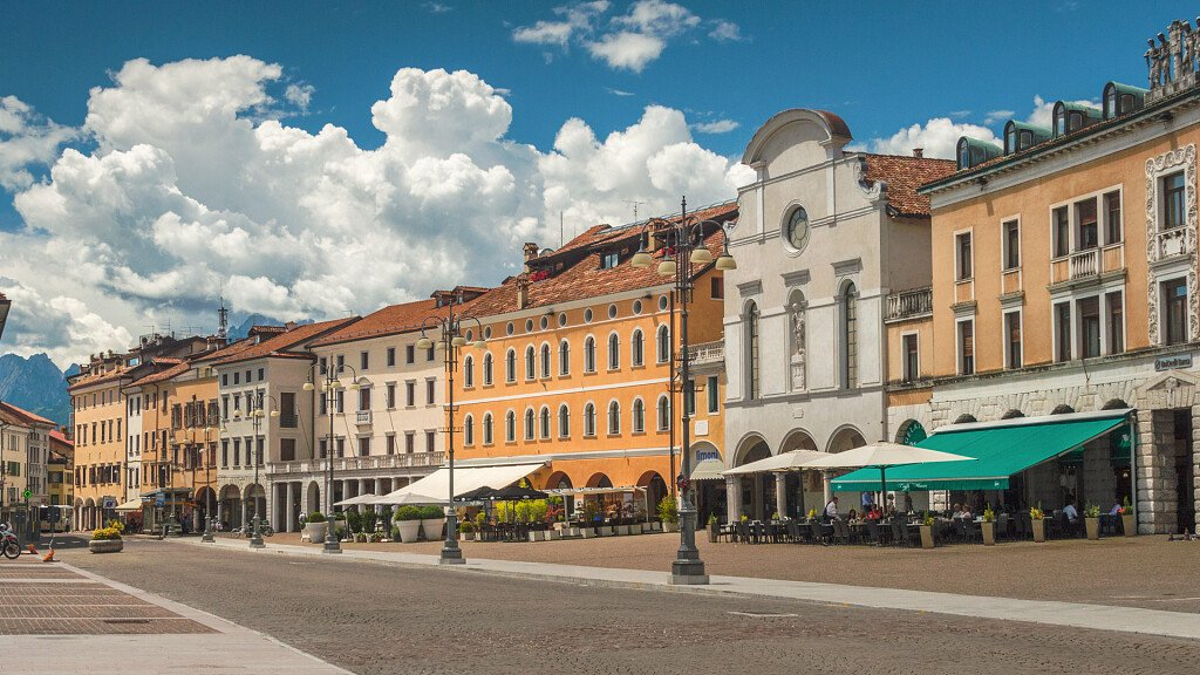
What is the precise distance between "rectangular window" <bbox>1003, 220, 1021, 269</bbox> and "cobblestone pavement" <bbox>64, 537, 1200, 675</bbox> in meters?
23.5

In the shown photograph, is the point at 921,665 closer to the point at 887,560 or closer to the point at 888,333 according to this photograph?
the point at 887,560

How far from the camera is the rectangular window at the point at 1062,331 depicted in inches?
1908

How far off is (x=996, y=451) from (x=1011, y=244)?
7.42m

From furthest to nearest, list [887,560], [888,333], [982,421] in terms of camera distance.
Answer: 1. [888,333]
2. [982,421]
3. [887,560]

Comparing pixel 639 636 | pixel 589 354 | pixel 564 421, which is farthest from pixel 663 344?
pixel 639 636

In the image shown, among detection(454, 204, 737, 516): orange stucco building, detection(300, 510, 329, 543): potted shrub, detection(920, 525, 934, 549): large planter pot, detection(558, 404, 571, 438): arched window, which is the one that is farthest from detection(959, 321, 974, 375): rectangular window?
detection(300, 510, 329, 543): potted shrub

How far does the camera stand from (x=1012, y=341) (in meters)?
51.2

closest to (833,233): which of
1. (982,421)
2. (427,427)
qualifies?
(982,421)

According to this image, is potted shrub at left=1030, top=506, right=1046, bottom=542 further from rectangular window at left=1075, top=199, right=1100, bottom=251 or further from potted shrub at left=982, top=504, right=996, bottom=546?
rectangular window at left=1075, top=199, right=1100, bottom=251

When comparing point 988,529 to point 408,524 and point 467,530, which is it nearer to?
point 467,530

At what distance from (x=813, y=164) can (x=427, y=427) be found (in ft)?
124

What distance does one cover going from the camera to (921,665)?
16.3m

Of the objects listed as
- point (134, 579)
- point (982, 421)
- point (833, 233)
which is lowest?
point (134, 579)

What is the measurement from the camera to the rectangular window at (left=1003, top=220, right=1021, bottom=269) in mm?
50844
